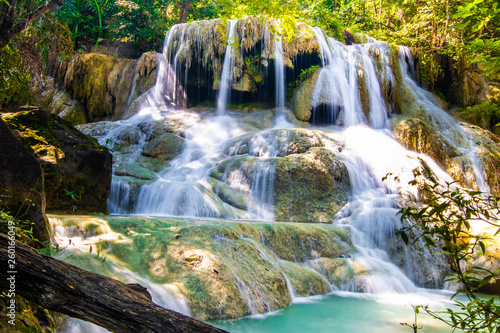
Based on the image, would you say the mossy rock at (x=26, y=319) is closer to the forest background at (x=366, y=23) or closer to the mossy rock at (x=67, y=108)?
the forest background at (x=366, y=23)

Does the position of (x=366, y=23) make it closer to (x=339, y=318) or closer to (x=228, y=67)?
(x=228, y=67)

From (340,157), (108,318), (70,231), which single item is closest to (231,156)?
(340,157)

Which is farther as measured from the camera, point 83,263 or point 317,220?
point 317,220

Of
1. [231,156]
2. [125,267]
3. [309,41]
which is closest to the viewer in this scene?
[125,267]

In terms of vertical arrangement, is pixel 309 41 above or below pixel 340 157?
above

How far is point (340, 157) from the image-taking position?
33.4ft

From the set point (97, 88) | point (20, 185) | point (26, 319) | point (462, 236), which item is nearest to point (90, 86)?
point (97, 88)

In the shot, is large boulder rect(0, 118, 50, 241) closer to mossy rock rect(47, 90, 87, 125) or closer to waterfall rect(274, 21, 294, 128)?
waterfall rect(274, 21, 294, 128)

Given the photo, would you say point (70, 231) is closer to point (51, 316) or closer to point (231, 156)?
point (51, 316)

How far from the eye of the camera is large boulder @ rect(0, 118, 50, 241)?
3.47 m

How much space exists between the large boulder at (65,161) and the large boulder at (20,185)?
6.58 ft

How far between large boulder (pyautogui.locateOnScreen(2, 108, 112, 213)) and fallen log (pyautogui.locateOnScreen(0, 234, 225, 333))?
3.97 metres

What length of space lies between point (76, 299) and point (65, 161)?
4.81 metres

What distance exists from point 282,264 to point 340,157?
527 cm
